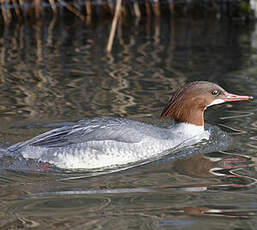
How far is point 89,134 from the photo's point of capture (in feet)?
20.6

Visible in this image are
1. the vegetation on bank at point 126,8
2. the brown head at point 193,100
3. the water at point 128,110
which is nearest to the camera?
the water at point 128,110

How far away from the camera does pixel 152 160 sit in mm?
6340

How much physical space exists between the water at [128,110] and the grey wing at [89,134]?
39 cm

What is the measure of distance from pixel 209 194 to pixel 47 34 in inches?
426

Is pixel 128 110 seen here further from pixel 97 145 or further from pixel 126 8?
pixel 126 8

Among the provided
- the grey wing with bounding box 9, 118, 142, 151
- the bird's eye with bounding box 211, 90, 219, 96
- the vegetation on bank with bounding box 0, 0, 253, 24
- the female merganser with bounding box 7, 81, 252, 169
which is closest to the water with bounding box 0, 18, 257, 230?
the female merganser with bounding box 7, 81, 252, 169

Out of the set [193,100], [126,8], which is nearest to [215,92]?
[193,100]

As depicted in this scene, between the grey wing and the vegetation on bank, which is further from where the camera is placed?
the vegetation on bank

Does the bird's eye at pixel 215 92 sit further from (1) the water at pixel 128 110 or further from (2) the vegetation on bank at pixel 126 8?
(2) the vegetation on bank at pixel 126 8

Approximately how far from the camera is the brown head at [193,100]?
6977mm

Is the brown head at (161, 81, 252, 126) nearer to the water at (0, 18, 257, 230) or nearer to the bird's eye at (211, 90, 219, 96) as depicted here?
the bird's eye at (211, 90, 219, 96)

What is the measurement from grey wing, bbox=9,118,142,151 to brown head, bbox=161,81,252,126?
2.49 ft

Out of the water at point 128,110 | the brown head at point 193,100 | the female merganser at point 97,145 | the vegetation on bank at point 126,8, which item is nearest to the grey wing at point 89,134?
the female merganser at point 97,145

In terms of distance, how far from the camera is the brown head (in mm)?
6977
